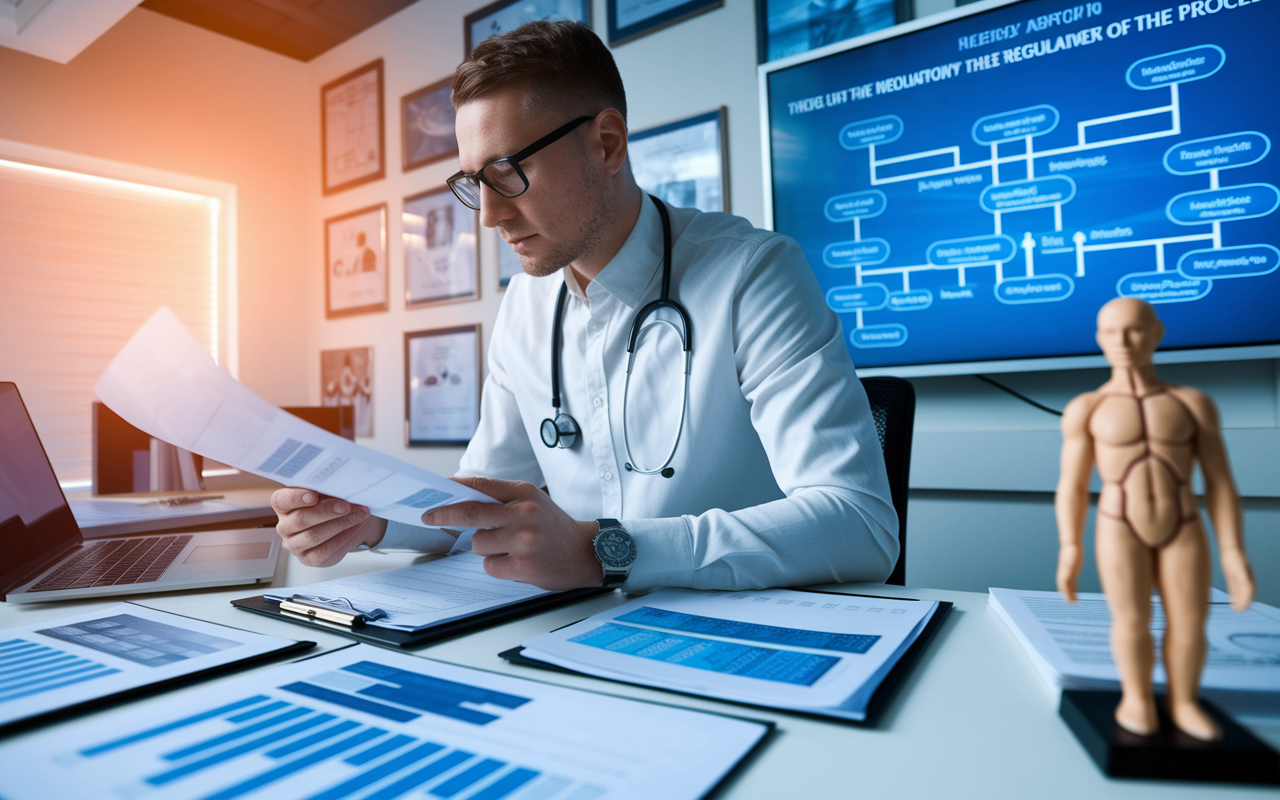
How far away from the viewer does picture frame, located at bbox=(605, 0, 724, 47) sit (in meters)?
2.19

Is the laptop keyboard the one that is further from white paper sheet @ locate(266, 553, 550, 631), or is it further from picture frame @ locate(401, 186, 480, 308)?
picture frame @ locate(401, 186, 480, 308)

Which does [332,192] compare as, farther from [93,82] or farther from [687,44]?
[687,44]

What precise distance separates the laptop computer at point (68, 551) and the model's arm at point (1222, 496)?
3.14 ft

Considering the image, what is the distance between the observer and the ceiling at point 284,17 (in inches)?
116

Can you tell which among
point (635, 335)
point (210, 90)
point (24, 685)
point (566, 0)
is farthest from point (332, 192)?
point (24, 685)

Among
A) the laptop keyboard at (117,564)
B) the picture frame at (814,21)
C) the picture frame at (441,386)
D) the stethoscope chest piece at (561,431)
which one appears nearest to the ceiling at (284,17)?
the picture frame at (441,386)

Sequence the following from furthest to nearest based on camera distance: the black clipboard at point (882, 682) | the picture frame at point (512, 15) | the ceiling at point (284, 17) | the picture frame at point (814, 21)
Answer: the ceiling at point (284, 17), the picture frame at point (512, 15), the picture frame at point (814, 21), the black clipboard at point (882, 682)

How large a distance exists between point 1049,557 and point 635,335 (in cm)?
117

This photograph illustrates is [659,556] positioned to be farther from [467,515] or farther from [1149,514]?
[1149,514]

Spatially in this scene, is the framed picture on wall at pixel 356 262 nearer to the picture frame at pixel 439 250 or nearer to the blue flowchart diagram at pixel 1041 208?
the picture frame at pixel 439 250

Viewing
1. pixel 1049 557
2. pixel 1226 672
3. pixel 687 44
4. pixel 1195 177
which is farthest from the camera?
pixel 687 44

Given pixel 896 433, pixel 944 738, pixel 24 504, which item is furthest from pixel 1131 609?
pixel 24 504

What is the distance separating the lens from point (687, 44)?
7.28ft

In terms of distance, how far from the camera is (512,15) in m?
2.62
